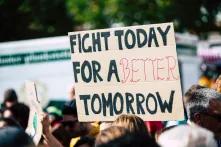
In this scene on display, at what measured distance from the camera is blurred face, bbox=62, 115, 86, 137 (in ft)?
21.4

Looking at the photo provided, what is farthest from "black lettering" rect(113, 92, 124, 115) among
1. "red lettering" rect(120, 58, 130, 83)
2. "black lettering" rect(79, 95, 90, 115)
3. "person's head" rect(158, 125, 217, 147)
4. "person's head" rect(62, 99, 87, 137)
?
"person's head" rect(158, 125, 217, 147)

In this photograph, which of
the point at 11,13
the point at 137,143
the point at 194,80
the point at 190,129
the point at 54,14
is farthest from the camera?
the point at 54,14

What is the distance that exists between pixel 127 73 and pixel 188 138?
219cm

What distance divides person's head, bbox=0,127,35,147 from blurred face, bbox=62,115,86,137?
10.5 ft

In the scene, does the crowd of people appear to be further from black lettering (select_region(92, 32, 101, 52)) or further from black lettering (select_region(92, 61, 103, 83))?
black lettering (select_region(92, 32, 101, 52))

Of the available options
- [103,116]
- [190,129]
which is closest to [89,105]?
[103,116]

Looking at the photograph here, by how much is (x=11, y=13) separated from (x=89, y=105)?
18020 millimetres

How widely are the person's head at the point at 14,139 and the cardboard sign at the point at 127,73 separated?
2183mm

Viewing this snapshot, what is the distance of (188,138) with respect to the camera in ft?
11.0

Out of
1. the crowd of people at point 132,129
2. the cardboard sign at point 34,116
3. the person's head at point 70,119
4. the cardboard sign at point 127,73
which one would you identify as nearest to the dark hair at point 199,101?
the crowd of people at point 132,129

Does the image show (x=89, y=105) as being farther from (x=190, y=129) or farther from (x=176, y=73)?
(x=190, y=129)

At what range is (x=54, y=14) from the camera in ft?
83.4

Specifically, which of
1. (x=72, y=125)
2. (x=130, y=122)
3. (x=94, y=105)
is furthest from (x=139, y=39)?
(x=72, y=125)

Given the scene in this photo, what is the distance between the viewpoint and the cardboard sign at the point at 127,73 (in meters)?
5.36
